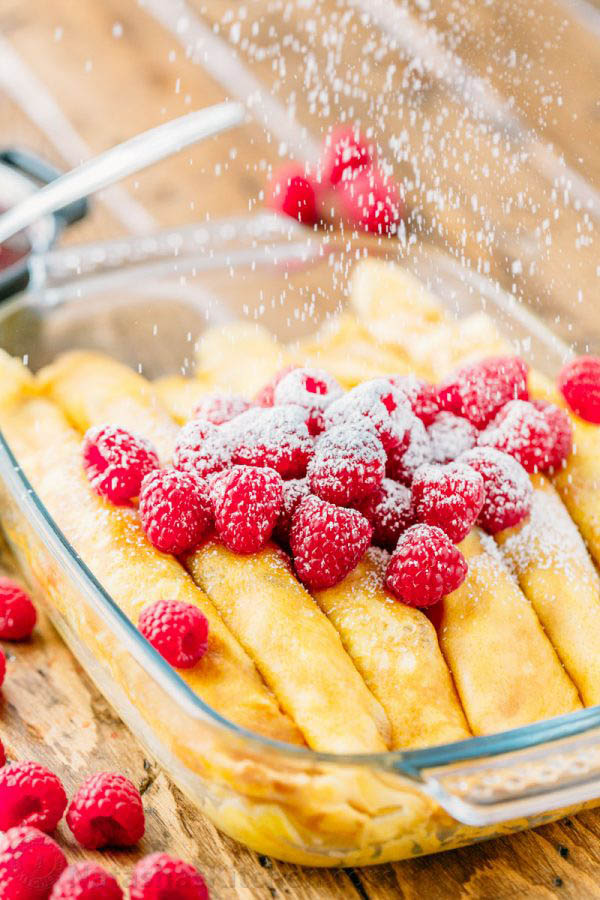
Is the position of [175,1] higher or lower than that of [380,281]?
higher

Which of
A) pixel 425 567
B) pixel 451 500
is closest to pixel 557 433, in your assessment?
pixel 451 500

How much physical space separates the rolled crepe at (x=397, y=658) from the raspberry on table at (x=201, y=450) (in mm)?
233

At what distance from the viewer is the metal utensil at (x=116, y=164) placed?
7.14 feet

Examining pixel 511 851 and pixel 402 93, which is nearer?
pixel 511 851

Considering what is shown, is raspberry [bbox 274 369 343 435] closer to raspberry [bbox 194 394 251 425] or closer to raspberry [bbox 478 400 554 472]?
raspberry [bbox 194 394 251 425]

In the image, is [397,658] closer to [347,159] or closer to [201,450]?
[201,450]

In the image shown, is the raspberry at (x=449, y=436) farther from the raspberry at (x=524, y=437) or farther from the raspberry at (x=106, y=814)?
the raspberry at (x=106, y=814)

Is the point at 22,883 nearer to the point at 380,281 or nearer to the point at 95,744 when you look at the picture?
the point at 95,744

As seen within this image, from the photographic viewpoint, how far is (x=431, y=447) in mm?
1705

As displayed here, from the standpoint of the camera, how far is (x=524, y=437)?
1741 mm

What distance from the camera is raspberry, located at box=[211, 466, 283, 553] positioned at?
4.90 feet

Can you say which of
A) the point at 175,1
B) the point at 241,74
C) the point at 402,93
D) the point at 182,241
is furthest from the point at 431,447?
the point at 175,1

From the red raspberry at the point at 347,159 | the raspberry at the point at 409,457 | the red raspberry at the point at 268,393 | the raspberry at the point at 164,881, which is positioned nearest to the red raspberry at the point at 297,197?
the red raspberry at the point at 347,159

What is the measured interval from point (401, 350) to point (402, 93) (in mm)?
650
